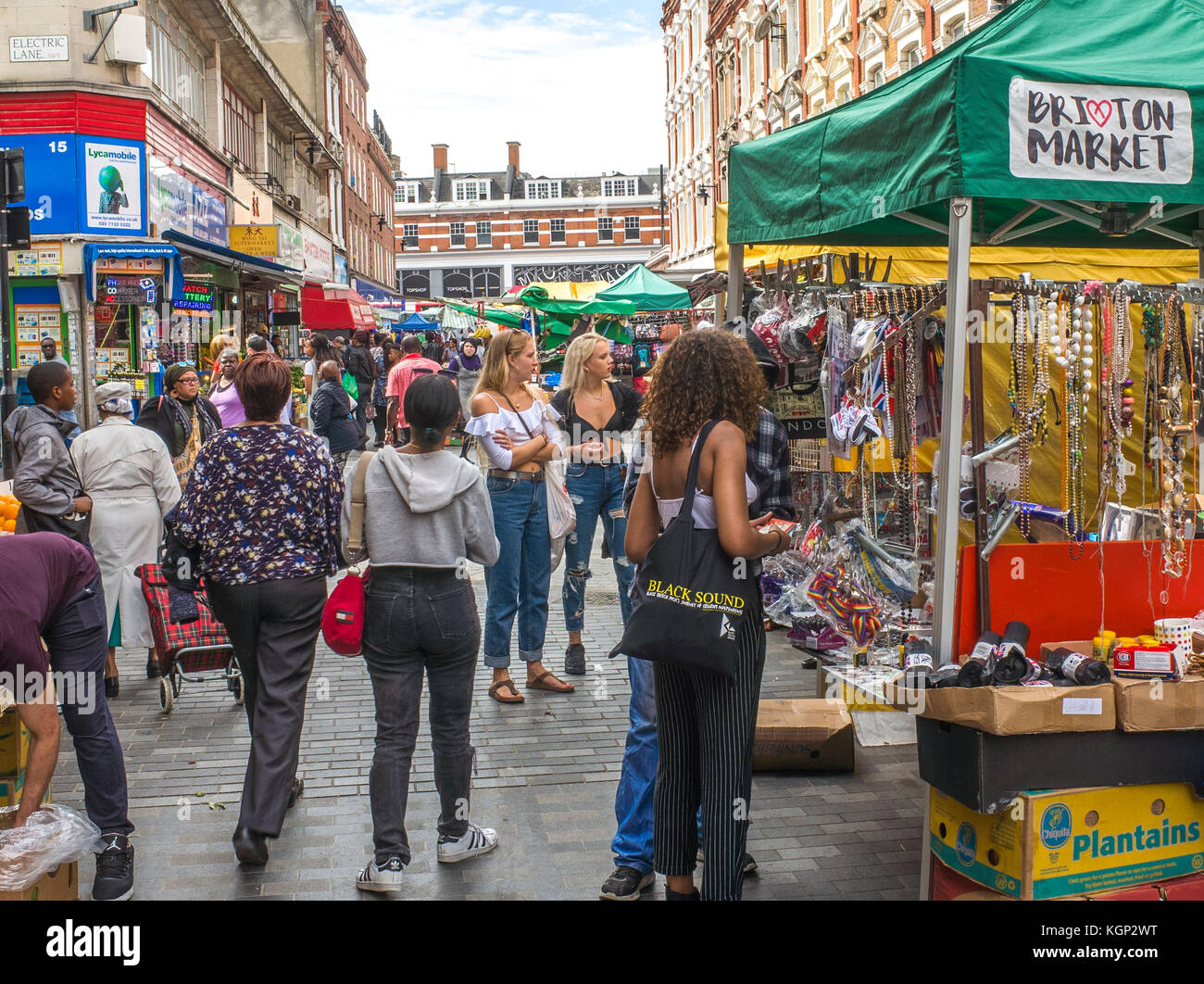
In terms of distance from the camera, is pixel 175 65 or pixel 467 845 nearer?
pixel 467 845

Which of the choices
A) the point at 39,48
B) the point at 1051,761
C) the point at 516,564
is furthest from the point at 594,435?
the point at 39,48

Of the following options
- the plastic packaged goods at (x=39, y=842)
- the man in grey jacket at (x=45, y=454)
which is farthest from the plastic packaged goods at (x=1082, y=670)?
the man in grey jacket at (x=45, y=454)

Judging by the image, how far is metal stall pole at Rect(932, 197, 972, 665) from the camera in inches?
162

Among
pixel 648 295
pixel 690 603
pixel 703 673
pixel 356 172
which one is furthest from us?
pixel 356 172

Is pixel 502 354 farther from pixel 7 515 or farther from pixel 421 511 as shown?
pixel 7 515

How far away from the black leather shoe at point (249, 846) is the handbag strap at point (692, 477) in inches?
86.7

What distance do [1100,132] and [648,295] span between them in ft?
46.7

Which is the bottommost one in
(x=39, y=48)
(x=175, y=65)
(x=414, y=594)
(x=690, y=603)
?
(x=414, y=594)

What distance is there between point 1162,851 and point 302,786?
367 cm

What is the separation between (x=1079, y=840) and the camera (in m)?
3.79

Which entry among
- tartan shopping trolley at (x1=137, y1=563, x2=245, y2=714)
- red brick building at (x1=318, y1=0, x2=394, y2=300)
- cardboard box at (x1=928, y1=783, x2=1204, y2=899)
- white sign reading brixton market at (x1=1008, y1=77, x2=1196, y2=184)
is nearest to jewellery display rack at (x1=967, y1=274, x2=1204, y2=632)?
white sign reading brixton market at (x1=1008, y1=77, x2=1196, y2=184)

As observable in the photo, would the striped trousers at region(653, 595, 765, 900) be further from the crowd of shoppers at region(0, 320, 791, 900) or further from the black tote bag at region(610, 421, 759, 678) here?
the black tote bag at region(610, 421, 759, 678)

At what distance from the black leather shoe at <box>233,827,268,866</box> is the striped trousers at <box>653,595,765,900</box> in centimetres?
168

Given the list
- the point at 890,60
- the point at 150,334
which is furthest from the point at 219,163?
the point at 890,60
